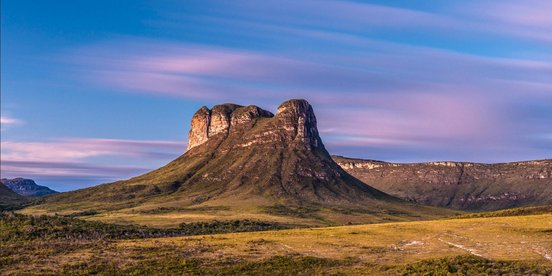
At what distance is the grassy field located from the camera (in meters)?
66.9

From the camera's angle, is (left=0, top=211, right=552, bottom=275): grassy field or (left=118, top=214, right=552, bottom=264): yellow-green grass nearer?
(left=0, top=211, right=552, bottom=275): grassy field

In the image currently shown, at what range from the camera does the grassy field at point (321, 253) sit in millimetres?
66875

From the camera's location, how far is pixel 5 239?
399 ft

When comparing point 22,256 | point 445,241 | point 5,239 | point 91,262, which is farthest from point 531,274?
point 5,239

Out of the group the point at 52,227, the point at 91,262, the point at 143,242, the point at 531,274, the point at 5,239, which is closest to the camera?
the point at 531,274

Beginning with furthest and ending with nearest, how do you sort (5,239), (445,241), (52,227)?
1. (52,227)
2. (5,239)
3. (445,241)

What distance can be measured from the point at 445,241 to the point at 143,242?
4133cm

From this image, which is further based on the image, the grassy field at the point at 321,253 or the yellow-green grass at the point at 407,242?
the yellow-green grass at the point at 407,242

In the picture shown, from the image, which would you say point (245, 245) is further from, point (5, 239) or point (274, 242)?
point (5, 239)

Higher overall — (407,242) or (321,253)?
(407,242)

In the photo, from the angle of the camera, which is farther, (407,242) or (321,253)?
(407,242)

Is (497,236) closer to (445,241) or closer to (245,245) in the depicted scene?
(445,241)

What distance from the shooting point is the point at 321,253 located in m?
76.9

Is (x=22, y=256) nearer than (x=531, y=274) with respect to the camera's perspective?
No
